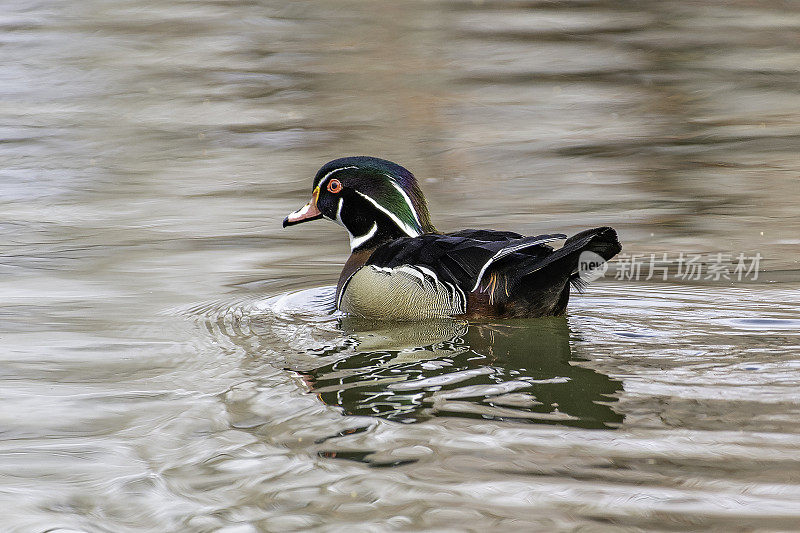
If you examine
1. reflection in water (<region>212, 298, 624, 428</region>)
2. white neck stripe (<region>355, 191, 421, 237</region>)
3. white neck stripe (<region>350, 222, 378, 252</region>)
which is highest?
white neck stripe (<region>355, 191, 421, 237</region>)

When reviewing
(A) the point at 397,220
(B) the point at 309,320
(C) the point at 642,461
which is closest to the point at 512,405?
(C) the point at 642,461

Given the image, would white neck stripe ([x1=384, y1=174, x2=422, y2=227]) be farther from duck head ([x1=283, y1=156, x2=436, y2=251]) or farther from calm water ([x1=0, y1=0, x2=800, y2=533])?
calm water ([x1=0, y1=0, x2=800, y2=533])

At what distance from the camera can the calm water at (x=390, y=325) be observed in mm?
3543

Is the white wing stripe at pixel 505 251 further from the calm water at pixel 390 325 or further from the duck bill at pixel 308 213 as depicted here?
the duck bill at pixel 308 213

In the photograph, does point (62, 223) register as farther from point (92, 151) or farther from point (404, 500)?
point (404, 500)

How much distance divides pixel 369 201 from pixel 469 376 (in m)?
2.07

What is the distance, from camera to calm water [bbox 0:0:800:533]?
3543 mm

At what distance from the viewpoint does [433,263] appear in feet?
19.1

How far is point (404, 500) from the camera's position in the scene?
342cm

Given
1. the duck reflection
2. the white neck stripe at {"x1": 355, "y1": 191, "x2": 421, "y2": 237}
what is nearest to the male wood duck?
the white neck stripe at {"x1": 355, "y1": 191, "x2": 421, "y2": 237}

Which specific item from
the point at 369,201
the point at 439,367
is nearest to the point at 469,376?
the point at 439,367

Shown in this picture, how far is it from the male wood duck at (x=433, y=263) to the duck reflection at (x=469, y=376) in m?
0.12

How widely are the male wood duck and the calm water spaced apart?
128 millimetres

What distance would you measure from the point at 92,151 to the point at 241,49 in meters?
4.92
